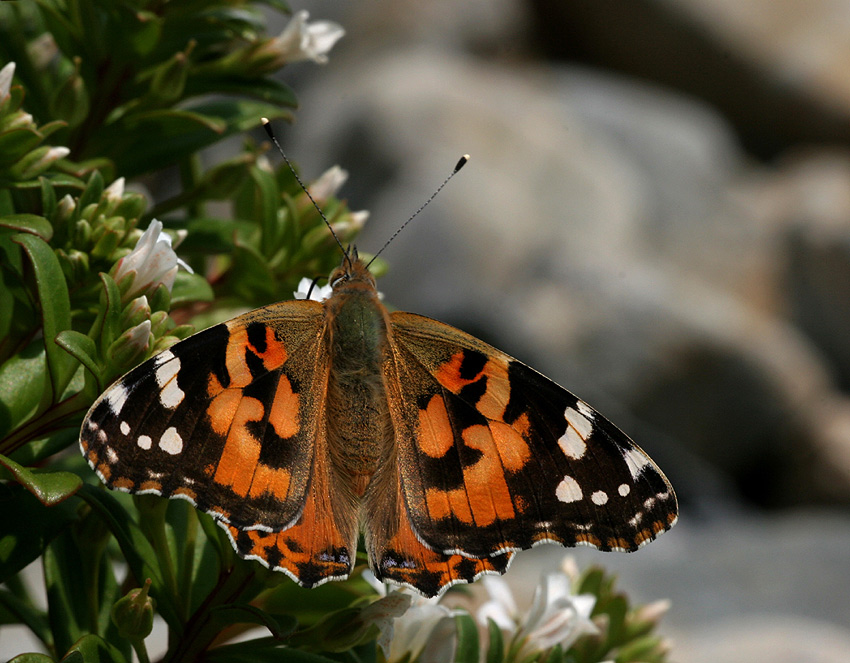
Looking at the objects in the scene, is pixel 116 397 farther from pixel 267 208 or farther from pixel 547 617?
pixel 547 617

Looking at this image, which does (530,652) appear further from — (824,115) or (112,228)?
(824,115)

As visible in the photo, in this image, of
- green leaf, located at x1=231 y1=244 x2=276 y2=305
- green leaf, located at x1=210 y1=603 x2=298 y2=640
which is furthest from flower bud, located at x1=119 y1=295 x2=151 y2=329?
green leaf, located at x1=210 y1=603 x2=298 y2=640

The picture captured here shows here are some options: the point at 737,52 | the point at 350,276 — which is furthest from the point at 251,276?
the point at 737,52

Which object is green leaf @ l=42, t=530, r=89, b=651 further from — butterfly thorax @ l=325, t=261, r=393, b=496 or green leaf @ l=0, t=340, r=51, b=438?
butterfly thorax @ l=325, t=261, r=393, b=496

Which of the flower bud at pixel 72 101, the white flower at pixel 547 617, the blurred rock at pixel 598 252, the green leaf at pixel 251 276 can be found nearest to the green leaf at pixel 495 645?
the white flower at pixel 547 617

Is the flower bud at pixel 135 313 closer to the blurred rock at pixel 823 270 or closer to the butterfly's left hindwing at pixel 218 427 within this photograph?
the butterfly's left hindwing at pixel 218 427

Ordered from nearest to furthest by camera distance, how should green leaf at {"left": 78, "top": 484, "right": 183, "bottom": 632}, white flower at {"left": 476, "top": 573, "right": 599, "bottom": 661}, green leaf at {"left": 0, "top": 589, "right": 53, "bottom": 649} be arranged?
green leaf at {"left": 78, "top": 484, "right": 183, "bottom": 632}, green leaf at {"left": 0, "top": 589, "right": 53, "bottom": 649}, white flower at {"left": 476, "top": 573, "right": 599, "bottom": 661}

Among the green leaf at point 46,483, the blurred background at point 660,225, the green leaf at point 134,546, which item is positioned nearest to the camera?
the green leaf at point 46,483
